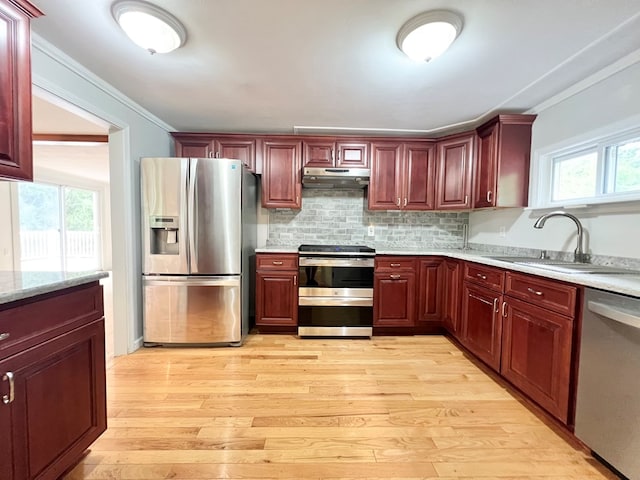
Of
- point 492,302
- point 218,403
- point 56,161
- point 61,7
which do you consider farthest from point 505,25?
point 56,161

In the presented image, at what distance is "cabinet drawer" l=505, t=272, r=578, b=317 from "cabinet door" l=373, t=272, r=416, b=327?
1050mm

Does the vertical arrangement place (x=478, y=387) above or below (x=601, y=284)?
below

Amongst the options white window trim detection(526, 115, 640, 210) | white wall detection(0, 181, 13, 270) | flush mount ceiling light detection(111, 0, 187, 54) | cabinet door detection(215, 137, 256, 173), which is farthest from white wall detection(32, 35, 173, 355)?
white window trim detection(526, 115, 640, 210)

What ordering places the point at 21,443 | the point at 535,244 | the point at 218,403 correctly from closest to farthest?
the point at 21,443, the point at 218,403, the point at 535,244

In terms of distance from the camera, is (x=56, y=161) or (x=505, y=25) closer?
(x=505, y=25)

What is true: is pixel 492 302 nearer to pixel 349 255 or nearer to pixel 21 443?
pixel 349 255

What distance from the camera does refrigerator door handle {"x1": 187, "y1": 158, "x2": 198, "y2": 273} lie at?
8.11 feet

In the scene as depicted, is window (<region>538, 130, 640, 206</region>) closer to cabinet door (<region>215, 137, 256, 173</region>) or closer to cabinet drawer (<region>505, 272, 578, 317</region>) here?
cabinet drawer (<region>505, 272, 578, 317</region>)

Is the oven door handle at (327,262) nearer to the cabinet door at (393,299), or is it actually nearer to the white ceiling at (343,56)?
the cabinet door at (393,299)

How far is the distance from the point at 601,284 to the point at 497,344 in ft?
3.13

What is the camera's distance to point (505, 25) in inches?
57.1

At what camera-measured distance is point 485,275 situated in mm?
2230

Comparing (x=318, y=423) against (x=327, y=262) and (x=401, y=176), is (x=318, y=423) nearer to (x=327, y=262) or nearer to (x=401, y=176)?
(x=327, y=262)

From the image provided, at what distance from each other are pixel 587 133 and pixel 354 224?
219cm
